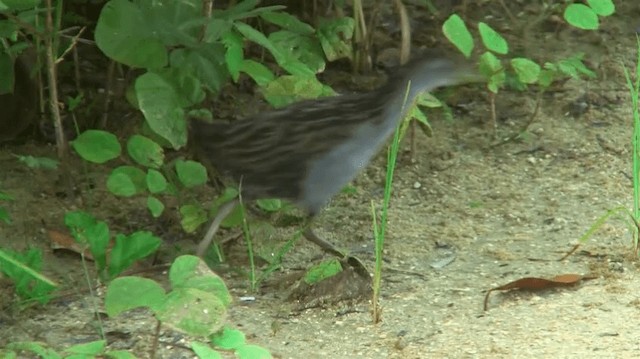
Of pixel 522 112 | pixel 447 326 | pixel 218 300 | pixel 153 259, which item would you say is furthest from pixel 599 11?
pixel 218 300

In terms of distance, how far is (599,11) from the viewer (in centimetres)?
432

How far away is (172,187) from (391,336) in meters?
0.83

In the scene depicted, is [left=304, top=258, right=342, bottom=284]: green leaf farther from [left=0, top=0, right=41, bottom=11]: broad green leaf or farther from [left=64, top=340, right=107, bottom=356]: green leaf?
[left=0, top=0, right=41, bottom=11]: broad green leaf

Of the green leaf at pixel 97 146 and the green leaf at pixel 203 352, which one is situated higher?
the green leaf at pixel 97 146

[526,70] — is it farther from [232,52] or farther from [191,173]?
[191,173]

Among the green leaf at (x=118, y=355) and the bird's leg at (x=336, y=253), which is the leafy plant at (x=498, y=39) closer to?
the bird's leg at (x=336, y=253)

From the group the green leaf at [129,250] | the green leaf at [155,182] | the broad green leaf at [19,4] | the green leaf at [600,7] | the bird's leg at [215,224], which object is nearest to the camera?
the broad green leaf at [19,4]

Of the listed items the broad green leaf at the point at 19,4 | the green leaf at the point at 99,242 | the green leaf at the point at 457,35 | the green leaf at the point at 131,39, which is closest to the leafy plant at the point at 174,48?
the green leaf at the point at 131,39

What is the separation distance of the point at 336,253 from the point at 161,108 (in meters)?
0.68

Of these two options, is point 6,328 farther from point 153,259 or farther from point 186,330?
point 186,330

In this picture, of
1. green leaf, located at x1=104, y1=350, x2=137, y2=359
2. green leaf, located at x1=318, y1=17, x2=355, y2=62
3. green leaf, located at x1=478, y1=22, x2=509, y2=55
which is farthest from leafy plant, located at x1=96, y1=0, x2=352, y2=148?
green leaf, located at x1=104, y1=350, x2=137, y2=359

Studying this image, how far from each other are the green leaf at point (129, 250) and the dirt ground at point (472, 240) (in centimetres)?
12

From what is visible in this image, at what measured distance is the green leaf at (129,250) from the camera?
3545 mm

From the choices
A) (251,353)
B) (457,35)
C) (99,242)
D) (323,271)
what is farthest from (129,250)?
(457,35)
